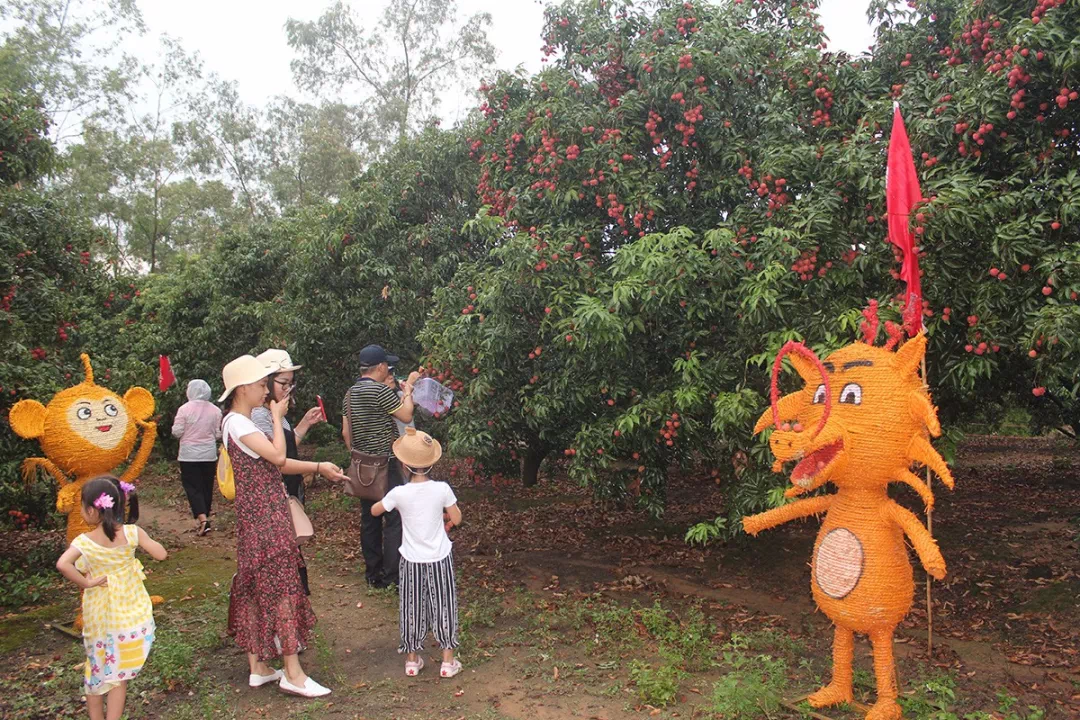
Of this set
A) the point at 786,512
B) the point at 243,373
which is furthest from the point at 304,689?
the point at 786,512

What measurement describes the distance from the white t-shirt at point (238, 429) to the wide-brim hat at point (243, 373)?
0.14m

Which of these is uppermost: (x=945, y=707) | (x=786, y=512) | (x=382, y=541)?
(x=786, y=512)

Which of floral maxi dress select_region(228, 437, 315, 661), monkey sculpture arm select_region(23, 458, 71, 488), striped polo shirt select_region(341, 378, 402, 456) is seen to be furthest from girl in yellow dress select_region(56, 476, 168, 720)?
striped polo shirt select_region(341, 378, 402, 456)

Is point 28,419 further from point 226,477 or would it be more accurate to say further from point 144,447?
point 226,477

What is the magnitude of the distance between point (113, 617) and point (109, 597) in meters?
0.10

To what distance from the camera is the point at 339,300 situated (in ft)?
33.3

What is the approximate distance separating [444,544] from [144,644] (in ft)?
5.43

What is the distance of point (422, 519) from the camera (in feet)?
16.0

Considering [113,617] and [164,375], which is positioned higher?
[164,375]

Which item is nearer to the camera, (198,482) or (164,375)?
(198,482)

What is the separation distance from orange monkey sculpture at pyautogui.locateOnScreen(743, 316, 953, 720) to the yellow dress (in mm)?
3286

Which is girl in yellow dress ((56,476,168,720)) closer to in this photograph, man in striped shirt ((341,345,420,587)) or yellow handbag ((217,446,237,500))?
yellow handbag ((217,446,237,500))

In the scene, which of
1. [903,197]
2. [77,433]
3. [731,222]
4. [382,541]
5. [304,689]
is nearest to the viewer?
[903,197]

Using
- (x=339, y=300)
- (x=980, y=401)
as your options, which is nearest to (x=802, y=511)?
(x=980, y=401)
